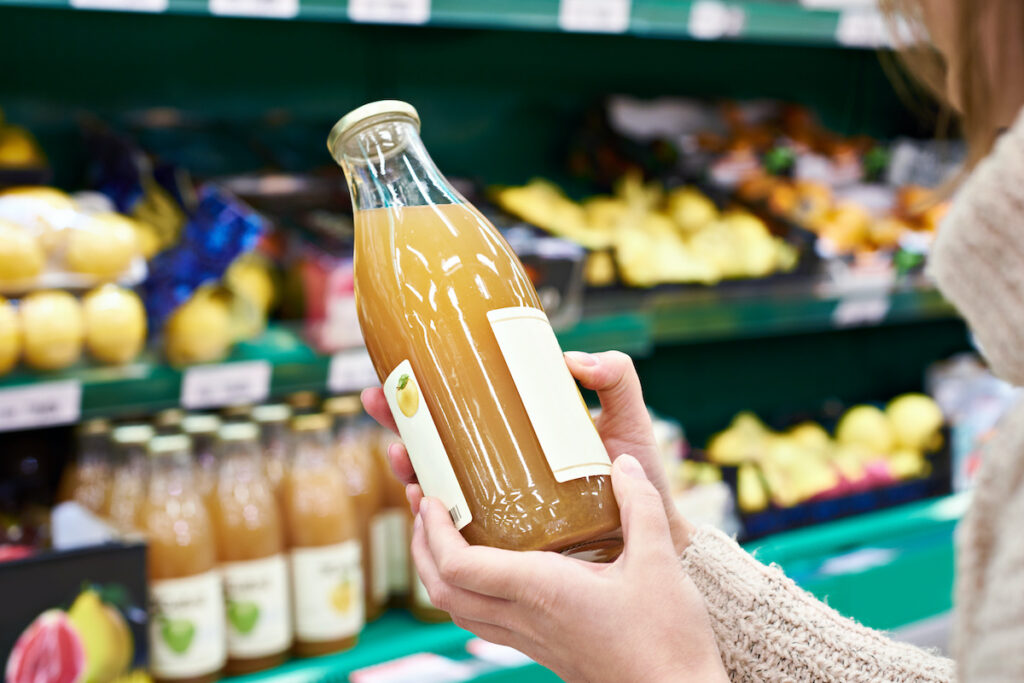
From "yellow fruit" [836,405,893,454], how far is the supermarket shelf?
0.85m

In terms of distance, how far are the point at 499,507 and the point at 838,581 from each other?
1.30 m

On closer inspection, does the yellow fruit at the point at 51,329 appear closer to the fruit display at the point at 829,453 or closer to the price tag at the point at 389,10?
the price tag at the point at 389,10

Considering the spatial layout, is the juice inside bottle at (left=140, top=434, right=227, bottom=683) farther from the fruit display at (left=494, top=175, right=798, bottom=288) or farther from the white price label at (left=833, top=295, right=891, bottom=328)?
the white price label at (left=833, top=295, right=891, bottom=328)

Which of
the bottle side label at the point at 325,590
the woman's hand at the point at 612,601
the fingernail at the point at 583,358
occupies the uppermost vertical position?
the fingernail at the point at 583,358

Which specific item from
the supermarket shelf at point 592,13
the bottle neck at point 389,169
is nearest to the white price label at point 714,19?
the supermarket shelf at point 592,13

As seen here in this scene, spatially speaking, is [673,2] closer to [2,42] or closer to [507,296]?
[507,296]

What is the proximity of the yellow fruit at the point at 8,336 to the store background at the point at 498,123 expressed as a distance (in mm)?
22

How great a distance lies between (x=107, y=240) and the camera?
1280 mm

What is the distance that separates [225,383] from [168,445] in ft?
0.36

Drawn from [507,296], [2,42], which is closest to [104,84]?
[2,42]

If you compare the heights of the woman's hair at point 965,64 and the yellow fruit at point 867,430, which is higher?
the woman's hair at point 965,64

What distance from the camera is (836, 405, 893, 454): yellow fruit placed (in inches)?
87.3

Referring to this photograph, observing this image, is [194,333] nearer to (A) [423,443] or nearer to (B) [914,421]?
(A) [423,443]

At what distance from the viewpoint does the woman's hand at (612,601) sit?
0.63 metres
